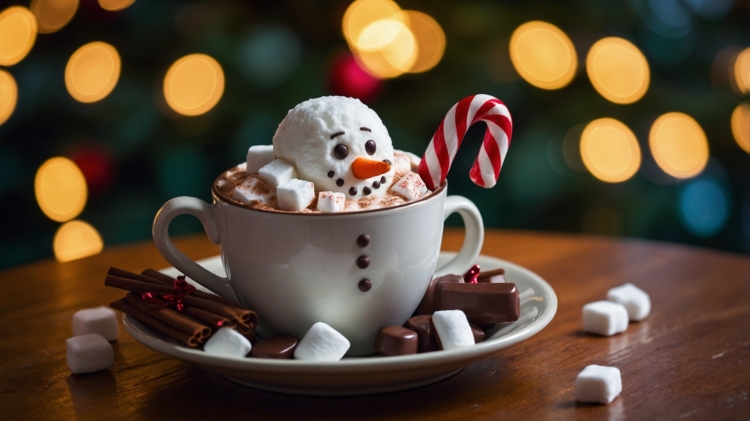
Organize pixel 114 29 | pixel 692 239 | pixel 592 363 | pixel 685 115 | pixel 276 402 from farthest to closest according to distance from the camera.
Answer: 1. pixel 692 239
2. pixel 685 115
3. pixel 114 29
4. pixel 592 363
5. pixel 276 402

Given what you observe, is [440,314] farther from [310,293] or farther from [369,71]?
[369,71]

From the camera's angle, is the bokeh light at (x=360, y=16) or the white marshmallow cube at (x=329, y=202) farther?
the bokeh light at (x=360, y=16)

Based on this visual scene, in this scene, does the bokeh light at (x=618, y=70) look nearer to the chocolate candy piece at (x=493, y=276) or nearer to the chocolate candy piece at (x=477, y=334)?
the chocolate candy piece at (x=493, y=276)

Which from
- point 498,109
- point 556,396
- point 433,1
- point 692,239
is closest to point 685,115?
point 692,239

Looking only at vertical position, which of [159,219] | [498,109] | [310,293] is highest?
[498,109]

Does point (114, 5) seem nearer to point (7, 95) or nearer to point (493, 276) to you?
point (7, 95)

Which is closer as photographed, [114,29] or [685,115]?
[114,29]

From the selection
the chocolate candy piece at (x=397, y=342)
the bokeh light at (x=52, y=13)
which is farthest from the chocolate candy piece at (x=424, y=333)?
the bokeh light at (x=52, y=13)
